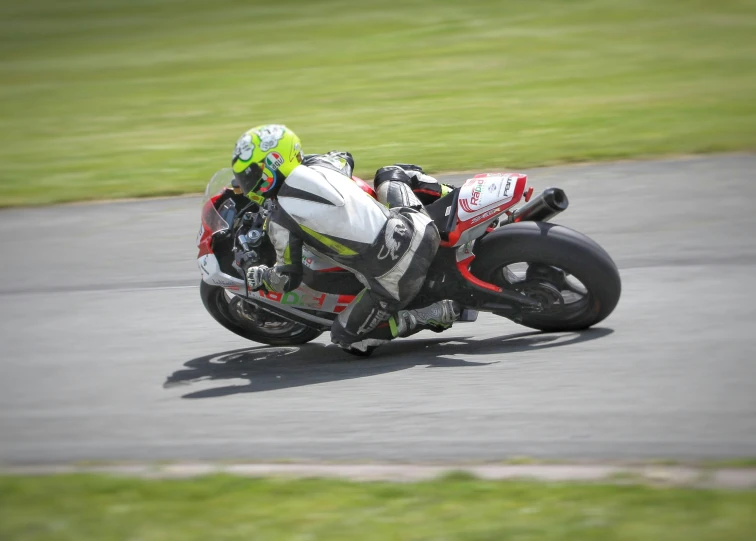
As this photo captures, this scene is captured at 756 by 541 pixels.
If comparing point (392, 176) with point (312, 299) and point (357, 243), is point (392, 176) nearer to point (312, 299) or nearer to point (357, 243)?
point (357, 243)

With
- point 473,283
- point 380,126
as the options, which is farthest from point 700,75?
point 473,283

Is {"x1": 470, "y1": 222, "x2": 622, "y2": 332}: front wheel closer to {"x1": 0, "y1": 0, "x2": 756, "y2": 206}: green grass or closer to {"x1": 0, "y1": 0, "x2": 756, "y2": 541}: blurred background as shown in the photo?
{"x1": 0, "y1": 0, "x2": 756, "y2": 541}: blurred background

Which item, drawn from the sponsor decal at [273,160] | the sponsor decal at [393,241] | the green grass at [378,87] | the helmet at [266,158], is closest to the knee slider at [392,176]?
the sponsor decal at [393,241]

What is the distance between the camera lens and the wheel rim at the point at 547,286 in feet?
20.4

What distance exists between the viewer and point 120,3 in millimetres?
30984

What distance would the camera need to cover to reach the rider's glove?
622 centimetres

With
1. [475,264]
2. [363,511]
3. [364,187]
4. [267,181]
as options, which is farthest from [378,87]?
[363,511]

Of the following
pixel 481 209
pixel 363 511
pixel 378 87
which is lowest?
pixel 363 511

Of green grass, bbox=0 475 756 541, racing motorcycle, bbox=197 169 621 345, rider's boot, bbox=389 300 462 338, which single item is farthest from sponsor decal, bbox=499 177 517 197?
green grass, bbox=0 475 756 541

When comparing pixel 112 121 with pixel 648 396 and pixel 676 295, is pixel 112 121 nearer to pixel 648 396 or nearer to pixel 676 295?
pixel 676 295

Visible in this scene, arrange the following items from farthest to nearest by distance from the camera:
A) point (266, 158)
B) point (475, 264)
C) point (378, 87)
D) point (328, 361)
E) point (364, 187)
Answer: point (378, 87) → point (328, 361) → point (364, 187) → point (475, 264) → point (266, 158)

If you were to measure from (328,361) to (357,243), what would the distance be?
0.93 m

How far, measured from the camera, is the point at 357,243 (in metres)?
6.14

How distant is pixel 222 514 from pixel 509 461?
1302 millimetres
